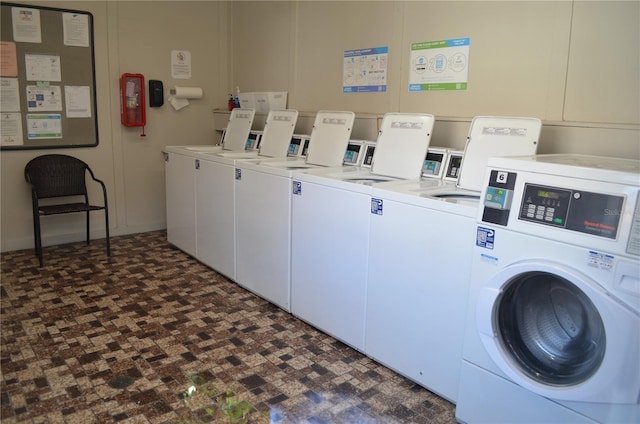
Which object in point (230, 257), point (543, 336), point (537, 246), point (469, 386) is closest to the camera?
point (537, 246)

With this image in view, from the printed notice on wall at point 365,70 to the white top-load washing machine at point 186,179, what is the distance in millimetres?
1146

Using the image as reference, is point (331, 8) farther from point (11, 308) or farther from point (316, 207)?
point (11, 308)

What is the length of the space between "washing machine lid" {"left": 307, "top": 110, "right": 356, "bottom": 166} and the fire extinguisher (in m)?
2.08

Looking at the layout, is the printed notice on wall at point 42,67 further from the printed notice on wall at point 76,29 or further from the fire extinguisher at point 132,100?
the fire extinguisher at point 132,100

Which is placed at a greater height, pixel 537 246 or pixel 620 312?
pixel 537 246

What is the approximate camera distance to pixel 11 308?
11.0 ft

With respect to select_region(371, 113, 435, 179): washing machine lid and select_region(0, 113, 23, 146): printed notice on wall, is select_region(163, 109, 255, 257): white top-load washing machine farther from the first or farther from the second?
select_region(371, 113, 435, 179): washing machine lid

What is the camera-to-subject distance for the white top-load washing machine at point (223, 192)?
3869 mm

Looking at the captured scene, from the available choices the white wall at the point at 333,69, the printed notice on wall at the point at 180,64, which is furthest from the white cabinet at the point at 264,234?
the printed notice on wall at the point at 180,64

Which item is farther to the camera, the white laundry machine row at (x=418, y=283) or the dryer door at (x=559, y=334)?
the white laundry machine row at (x=418, y=283)

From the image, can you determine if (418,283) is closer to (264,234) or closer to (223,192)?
(264,234)

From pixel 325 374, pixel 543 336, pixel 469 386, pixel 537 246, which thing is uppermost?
pixel 537 246

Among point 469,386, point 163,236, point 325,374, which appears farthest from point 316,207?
point 163,236

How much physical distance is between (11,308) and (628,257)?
139 inches
